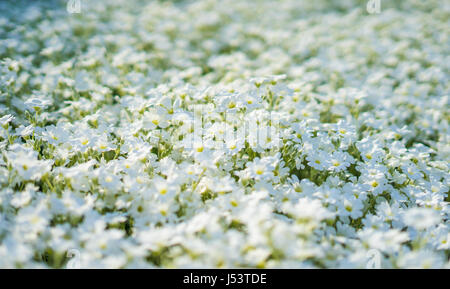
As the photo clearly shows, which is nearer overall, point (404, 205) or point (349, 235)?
point (349, 235)

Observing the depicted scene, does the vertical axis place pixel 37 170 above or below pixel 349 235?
above

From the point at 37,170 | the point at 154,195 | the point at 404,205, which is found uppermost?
the point at 37,170

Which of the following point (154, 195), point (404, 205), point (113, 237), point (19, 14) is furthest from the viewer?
point (19, 14)

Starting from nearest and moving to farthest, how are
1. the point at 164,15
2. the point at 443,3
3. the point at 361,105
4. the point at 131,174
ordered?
the point at 131,174
the point at 361,105
the point at 164,15
the point at 443,3

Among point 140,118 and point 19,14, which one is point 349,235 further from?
point 19,14
